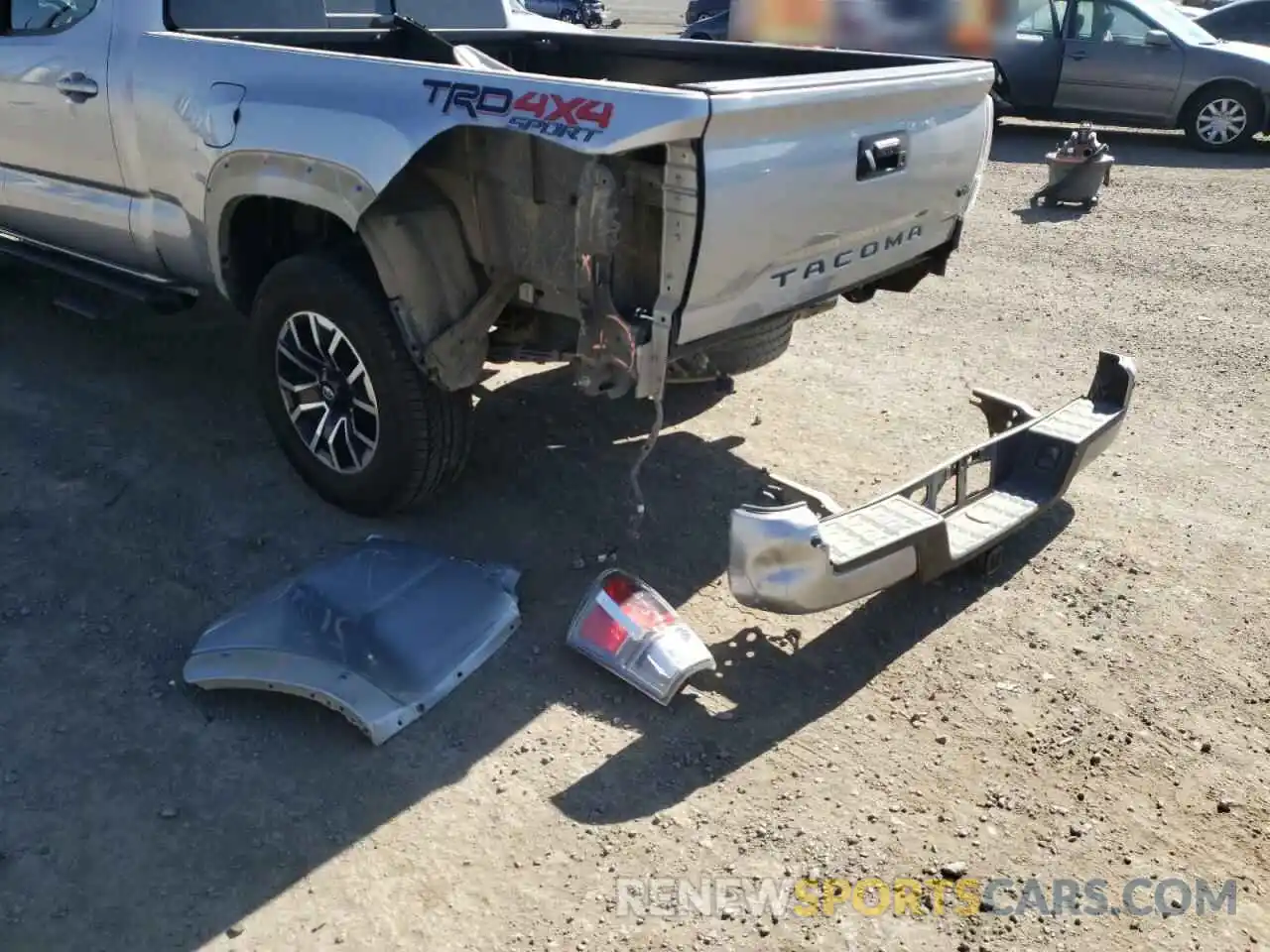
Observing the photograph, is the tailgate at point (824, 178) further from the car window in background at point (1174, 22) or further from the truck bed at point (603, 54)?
the car window in background at point (1174, 22)

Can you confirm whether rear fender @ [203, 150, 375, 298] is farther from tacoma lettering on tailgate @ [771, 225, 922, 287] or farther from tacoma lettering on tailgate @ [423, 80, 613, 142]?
tacoma lettering on tailgate @ [771, 225, 922, 287]

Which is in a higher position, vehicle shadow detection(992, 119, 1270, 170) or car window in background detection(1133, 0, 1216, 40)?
car window in background detection(1133, 0, 1216, 40)

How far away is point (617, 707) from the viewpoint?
3.17 metres

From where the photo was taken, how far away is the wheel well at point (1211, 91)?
1109 cm

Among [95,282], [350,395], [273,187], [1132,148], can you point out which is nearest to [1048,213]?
[1132,148]

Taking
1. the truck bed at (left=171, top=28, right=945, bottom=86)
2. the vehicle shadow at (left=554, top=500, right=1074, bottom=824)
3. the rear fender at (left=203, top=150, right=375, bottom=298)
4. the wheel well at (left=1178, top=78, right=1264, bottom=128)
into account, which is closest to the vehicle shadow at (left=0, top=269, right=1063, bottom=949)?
the vehicle shadow at (left=554, top=500, right=1074, bottom=824)

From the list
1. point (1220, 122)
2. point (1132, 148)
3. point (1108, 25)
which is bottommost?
point (1132, 148)

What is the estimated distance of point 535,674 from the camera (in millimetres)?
3289

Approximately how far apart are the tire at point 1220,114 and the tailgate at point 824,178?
344 inches

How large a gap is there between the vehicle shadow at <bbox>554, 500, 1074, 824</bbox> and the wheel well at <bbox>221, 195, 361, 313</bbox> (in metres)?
2.06

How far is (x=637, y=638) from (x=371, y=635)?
2.54 ft

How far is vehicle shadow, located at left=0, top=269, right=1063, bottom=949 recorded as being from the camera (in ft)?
8.75

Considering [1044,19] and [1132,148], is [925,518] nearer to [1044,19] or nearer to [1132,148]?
[1132,148]

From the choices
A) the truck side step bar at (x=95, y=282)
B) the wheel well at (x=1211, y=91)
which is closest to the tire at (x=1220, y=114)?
the wheel well at (x=1211, y=91)
